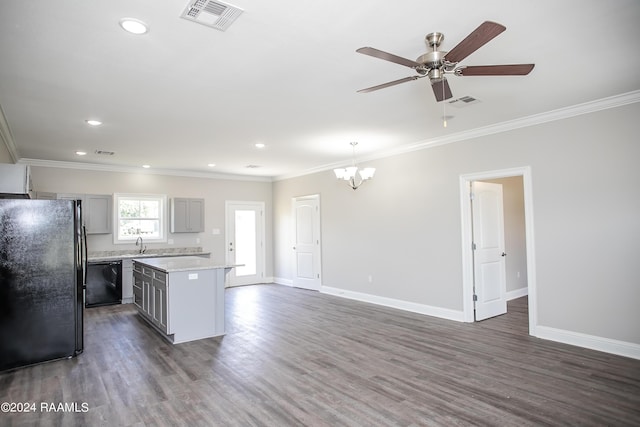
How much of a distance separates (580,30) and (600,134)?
2024 mm

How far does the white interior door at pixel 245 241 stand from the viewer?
345 inches

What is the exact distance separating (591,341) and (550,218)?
140cm

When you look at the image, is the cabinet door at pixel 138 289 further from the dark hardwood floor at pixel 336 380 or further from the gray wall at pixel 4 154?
the gray wall at pixel 4 154

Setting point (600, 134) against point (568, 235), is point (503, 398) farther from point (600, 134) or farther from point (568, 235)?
point (600, 134)

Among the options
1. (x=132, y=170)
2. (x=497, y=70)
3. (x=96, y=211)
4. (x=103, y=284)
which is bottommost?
(x=103, y=284)

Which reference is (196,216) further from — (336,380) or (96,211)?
(336,380)

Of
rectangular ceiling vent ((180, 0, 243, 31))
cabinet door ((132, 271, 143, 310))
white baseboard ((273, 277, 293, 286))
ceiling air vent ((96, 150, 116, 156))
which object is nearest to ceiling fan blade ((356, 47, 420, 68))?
rectangular ceiling vent ((180, 0, 243, 31))

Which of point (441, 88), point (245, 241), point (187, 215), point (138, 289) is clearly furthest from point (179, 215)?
point (441, 88)

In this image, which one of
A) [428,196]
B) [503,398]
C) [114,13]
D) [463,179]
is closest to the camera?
[114,13]

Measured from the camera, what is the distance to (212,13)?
7.36 ft

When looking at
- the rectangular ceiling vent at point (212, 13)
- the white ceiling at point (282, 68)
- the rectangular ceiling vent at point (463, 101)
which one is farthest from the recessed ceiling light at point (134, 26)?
the rectangular ceiling vent at point (463, 101)

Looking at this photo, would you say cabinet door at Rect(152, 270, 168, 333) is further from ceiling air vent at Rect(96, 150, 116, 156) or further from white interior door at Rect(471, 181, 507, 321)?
white interior door at Rect(471, 181, 507, 321)

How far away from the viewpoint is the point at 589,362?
3686 millimetres

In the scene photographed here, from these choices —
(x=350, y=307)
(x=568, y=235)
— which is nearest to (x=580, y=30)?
(x=568, y=235)
